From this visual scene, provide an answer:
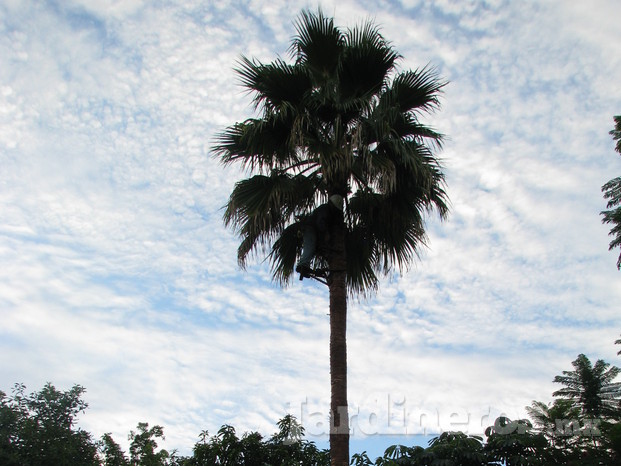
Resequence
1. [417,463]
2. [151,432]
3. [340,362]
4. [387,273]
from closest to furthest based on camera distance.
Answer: [340,362], [387,273], [417,463], [151,432]

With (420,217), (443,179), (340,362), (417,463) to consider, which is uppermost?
(443,179)

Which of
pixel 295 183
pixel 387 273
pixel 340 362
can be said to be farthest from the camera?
pixel 387 273

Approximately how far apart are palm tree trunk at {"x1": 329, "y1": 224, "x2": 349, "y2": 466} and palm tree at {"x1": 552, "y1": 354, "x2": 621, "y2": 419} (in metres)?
26.6

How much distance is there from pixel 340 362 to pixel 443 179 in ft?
10.1

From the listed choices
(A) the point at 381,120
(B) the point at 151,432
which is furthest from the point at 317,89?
(B) the point at 151,432

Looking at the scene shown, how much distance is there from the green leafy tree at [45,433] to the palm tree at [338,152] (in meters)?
17.4

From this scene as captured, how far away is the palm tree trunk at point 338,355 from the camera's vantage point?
21.3 ft

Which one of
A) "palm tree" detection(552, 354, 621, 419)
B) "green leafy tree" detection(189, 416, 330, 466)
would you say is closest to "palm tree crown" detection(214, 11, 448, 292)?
"green leafy tree" detection(189, 416, 330, 466)

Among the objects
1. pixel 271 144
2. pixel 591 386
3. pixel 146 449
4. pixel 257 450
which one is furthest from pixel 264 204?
pixel 591 386

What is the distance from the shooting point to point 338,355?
690 centimetres

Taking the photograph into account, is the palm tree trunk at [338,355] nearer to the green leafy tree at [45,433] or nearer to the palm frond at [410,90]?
the palm frond at [410,90]

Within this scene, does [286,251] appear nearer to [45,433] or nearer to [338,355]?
[338,355]

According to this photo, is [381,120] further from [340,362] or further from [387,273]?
[340,362]

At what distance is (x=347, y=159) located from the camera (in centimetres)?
734
